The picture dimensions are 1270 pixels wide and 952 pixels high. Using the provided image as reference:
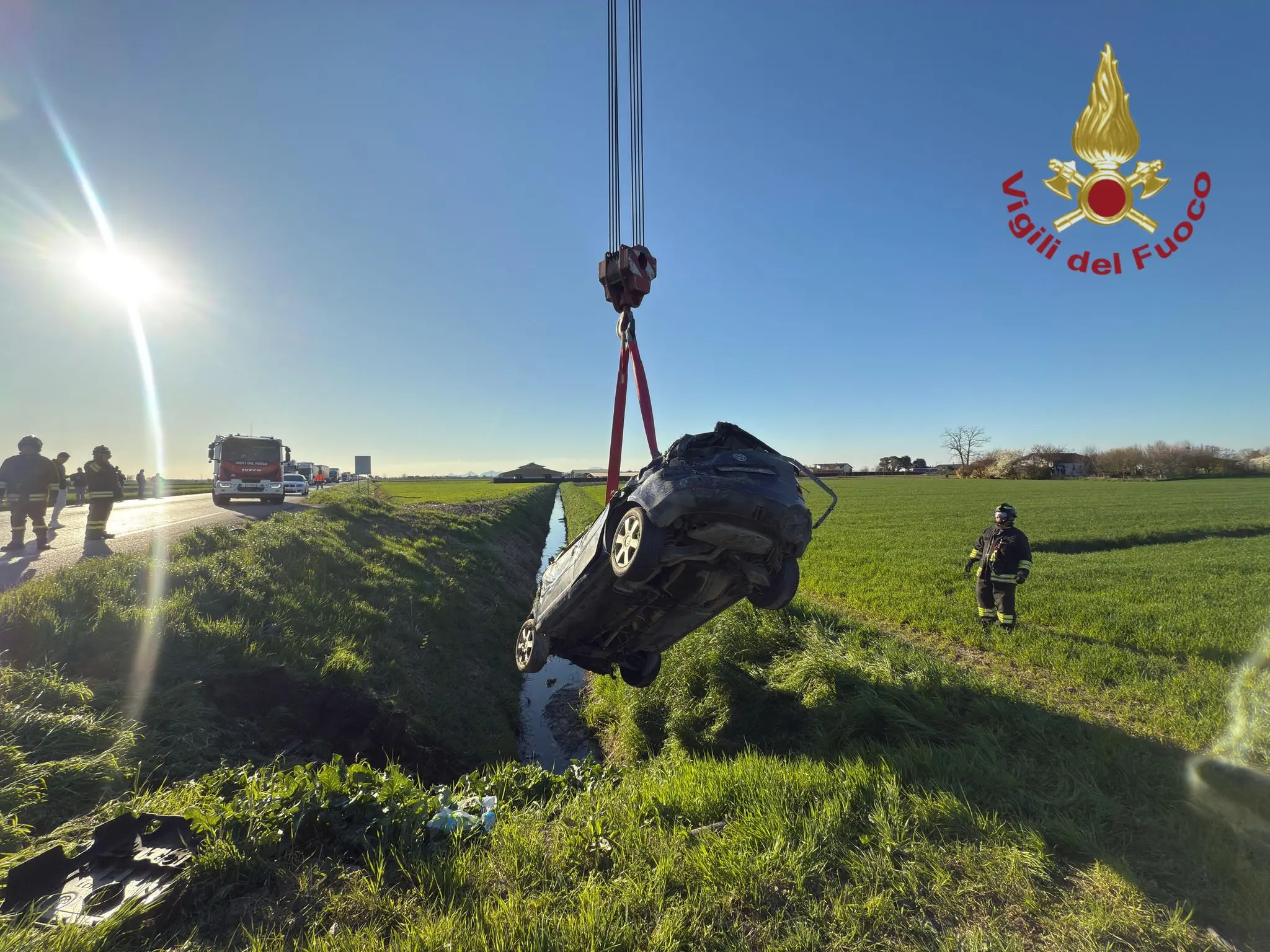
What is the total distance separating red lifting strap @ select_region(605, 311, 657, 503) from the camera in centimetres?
488

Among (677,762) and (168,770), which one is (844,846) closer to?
(677,762)

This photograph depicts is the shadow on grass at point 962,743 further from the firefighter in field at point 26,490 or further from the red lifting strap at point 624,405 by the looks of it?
the firefighter in field at point 26,490

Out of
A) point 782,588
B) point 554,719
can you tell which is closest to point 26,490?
point 554,719

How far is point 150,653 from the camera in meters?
4.78

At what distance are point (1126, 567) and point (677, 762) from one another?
13.9 metres

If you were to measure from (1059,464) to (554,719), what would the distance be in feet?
327

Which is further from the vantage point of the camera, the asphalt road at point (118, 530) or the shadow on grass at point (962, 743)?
the asphalt road at point (118, 530)

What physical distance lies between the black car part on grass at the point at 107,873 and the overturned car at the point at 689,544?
2818 millimetres

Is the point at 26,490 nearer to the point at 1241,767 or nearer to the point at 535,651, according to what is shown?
the point at 535,651

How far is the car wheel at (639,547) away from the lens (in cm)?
361

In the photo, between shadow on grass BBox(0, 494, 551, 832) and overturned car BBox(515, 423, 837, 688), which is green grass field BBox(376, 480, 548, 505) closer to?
shadow on grass BBox(0, 494, 551, 832)

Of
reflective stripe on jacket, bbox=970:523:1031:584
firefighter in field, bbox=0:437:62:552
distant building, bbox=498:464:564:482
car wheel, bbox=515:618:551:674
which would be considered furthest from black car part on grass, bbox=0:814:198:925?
distant building, bbox=498:464:564:482

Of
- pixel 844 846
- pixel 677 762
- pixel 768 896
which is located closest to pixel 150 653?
pixel 677 762

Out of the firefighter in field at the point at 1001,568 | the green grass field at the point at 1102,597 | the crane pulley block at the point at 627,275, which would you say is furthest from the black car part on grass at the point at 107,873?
the firefighter in field at the point at 1001,568
